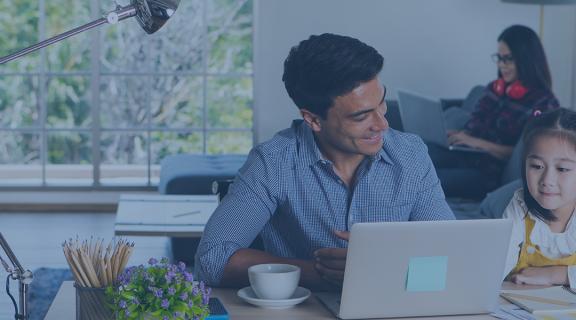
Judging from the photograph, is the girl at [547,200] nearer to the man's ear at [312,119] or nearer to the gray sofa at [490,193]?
the man's ear at [312,119]

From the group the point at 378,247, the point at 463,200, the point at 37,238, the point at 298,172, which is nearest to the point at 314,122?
the point at 298,172

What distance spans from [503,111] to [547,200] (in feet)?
8.14

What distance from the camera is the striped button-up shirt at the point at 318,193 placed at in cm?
240

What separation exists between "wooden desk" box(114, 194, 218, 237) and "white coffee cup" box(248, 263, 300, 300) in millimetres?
2019

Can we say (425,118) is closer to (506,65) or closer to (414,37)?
(506,65)

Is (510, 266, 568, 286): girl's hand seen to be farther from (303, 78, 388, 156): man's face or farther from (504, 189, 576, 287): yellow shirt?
(303, 78, 388, 156): man's face

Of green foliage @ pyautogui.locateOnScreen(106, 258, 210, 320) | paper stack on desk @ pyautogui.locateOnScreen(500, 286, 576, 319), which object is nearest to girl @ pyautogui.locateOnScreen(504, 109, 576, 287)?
paper stack on desk @ pyautogui.locateOnScreen(500, 286, 576, 319)

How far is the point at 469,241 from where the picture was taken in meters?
1.93

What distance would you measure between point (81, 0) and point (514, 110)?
9.38 feet

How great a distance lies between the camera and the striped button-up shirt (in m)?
2.40

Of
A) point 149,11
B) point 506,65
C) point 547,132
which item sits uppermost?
point 149,11

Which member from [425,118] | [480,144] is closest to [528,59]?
[480,144]

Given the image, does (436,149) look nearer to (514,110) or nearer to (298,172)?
(514,110)

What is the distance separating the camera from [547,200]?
252 centimetres
